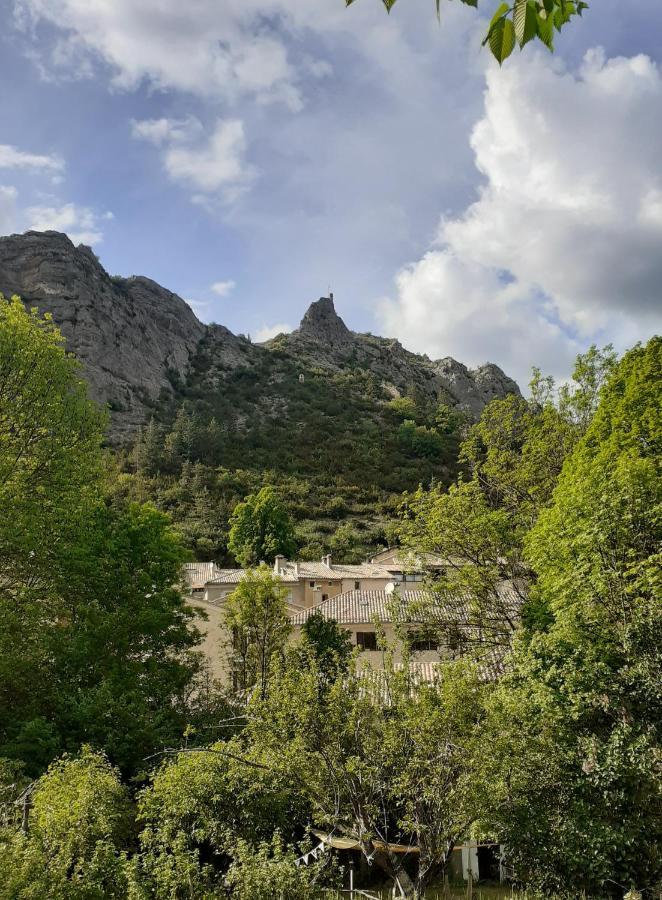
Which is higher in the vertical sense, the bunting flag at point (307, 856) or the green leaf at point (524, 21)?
the green leaf at point (524, 21)

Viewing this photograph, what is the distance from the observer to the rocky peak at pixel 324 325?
121 meters

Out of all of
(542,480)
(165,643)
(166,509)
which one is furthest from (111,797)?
(166,509)

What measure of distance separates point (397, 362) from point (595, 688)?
11199cm

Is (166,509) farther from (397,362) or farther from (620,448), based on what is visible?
(397,362)

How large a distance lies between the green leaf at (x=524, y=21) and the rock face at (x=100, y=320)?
77.1m

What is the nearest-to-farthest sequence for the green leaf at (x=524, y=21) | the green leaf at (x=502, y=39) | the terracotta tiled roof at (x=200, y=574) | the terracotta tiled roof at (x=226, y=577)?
1. the green leaf at (x=524, y=21)
2. the green leaf at (x=502, y=39)
3. the terracotta tiled roof at (x=226, y=577)
4. the terracotta tiled roof at (x=200, y=574)

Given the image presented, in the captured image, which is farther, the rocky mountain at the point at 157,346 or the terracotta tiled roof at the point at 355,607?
the rocky mountain at the point at 157,346

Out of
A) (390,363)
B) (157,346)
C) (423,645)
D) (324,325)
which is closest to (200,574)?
(423,645)

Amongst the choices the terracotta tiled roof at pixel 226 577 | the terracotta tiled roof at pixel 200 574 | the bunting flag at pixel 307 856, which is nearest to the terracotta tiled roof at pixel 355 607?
the terracotta tiled roof at pixel 226 577

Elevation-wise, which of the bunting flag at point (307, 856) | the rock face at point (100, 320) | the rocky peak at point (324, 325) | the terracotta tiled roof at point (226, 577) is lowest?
the bunting flag at point (307, 856)

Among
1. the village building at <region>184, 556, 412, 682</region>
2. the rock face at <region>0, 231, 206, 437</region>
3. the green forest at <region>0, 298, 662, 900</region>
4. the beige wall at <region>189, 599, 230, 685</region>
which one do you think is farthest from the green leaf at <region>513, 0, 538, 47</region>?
the rock face at <region>0, 231, 206, 437</region>

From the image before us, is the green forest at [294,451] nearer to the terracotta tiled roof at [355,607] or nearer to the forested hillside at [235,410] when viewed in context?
the forested hillside at [235,410]

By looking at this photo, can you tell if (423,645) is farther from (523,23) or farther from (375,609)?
(523,23)

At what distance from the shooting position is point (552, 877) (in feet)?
34.1
